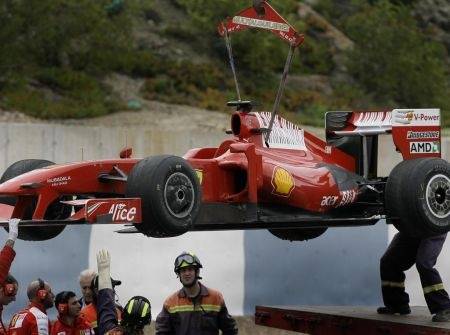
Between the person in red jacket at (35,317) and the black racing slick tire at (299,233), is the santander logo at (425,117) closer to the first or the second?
the black racing slick tire at (299,233)

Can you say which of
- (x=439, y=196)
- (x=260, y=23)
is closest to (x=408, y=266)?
(x=439, y=196)

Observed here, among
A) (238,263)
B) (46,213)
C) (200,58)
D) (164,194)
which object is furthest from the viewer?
(200,58)

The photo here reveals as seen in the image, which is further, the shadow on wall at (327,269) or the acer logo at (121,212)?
the shadow on wall at (327,269)

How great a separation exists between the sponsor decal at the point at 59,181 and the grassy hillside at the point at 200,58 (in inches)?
754

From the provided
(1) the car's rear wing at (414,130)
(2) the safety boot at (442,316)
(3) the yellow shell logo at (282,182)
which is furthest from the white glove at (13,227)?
(2) the safety boot at (442,316)

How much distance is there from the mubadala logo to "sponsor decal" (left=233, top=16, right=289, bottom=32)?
55.7 inches

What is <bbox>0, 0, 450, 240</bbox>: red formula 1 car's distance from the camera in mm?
8383

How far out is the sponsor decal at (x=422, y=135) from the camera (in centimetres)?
1017

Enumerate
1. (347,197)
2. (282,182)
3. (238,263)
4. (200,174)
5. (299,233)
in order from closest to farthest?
1. (200,174)
2. (282,182)
3. (347,197)
4. (299,233)
5. (238,263)

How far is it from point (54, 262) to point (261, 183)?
368 centimetres

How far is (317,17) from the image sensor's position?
123 ft

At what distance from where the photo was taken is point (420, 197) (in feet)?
31.5

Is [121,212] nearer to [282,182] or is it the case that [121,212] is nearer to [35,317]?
[282,182]

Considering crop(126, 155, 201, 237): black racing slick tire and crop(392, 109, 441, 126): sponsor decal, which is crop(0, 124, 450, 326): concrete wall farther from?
crop(126, 155, 201, 237): black racing slick tire
